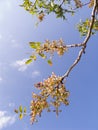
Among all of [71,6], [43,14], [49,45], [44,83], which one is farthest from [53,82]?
[71,6]

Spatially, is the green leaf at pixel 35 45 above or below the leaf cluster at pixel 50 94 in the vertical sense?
above

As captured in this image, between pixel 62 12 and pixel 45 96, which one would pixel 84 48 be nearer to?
pixel 45 96

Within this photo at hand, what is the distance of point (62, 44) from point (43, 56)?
532mm

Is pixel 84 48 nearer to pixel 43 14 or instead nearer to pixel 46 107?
pixel 46 107

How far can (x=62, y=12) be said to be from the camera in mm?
12688

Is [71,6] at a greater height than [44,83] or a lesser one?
greater

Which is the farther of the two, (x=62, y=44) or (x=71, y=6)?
(x=71, y=6)

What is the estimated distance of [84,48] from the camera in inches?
325

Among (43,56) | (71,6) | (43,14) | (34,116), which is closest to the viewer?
(34,116)

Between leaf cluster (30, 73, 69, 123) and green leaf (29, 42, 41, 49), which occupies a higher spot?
green leaf (29, 42, 41, 49)

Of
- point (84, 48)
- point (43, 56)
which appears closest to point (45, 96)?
point (43, 56)

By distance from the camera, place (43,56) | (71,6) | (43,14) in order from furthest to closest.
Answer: (71,6)
(43,14)
(43,56)

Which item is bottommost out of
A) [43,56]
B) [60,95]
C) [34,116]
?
[34,116]

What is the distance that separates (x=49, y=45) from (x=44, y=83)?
2.90ft
